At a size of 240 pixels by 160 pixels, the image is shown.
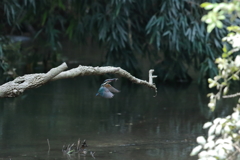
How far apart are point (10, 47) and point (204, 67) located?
364 centimetres

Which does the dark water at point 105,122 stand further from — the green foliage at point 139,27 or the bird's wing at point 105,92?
the bird's wing at point 105,92

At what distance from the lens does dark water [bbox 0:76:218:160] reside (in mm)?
4223

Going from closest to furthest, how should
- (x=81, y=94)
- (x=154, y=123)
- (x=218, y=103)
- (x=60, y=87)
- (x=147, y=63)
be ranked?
(x=154, y=123) → (x=218, y=103) → (x=81, y=94) → (x=60, y=87) → (x=147, y=63)

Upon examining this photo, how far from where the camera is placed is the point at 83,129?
5090mm

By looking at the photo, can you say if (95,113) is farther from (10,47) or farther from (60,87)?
(10,47)

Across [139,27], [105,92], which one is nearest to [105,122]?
[105,92]

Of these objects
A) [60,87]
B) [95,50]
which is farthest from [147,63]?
[60,87]

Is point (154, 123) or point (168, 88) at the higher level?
point (168, 88)

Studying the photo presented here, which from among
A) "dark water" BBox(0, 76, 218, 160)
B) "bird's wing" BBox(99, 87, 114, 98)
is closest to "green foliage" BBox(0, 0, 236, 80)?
"dark water" BBox(0, 76, 218, 160)

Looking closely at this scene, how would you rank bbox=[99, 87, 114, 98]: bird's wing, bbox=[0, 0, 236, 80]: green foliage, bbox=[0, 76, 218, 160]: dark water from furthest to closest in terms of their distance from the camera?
bbox=[0, 0, 236, 80]: green foliage → bbox=[0, 76, 218, 160]: dark water → bbox=[99, 87, 114, 98]: bird's wing

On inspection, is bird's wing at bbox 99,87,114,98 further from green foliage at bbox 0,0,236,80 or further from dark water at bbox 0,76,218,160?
green foliage at bbox 0,0,236,80

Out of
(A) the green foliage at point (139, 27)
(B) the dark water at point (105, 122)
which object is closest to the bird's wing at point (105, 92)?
(B) the dark water at point (105, 122)

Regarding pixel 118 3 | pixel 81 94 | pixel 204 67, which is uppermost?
pixel 118 3

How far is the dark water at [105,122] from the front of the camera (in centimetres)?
422
